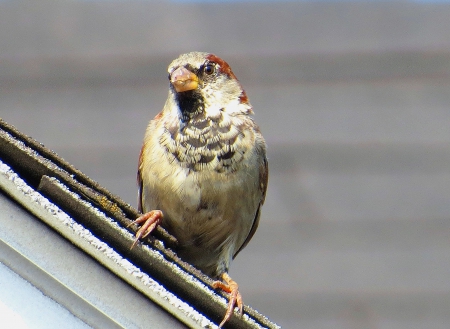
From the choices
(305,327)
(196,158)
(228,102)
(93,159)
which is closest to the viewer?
(196,158)

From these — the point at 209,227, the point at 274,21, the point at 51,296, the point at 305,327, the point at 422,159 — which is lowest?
the point at 51,296

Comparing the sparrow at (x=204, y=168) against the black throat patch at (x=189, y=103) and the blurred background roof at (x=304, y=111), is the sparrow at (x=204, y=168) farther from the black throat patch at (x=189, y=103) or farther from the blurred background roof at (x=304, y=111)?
the blurred background roof at (x=304, y=111)

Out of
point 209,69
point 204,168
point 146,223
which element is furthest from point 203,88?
point 146,223

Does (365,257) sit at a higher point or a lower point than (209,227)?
higher

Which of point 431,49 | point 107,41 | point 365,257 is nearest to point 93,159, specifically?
point 107,41

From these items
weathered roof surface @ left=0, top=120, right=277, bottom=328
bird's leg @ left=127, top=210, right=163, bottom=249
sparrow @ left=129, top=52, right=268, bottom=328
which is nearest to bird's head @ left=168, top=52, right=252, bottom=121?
sparrow @ left=129, top=52, right=268, bottom=328

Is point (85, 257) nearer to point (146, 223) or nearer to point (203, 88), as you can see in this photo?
point (146, 223)

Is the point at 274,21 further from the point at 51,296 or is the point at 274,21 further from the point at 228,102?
the point at 51,296

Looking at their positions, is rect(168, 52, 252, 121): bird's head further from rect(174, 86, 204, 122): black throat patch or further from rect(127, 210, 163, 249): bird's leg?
rect(127, 210, 163, 249): bird's leg
